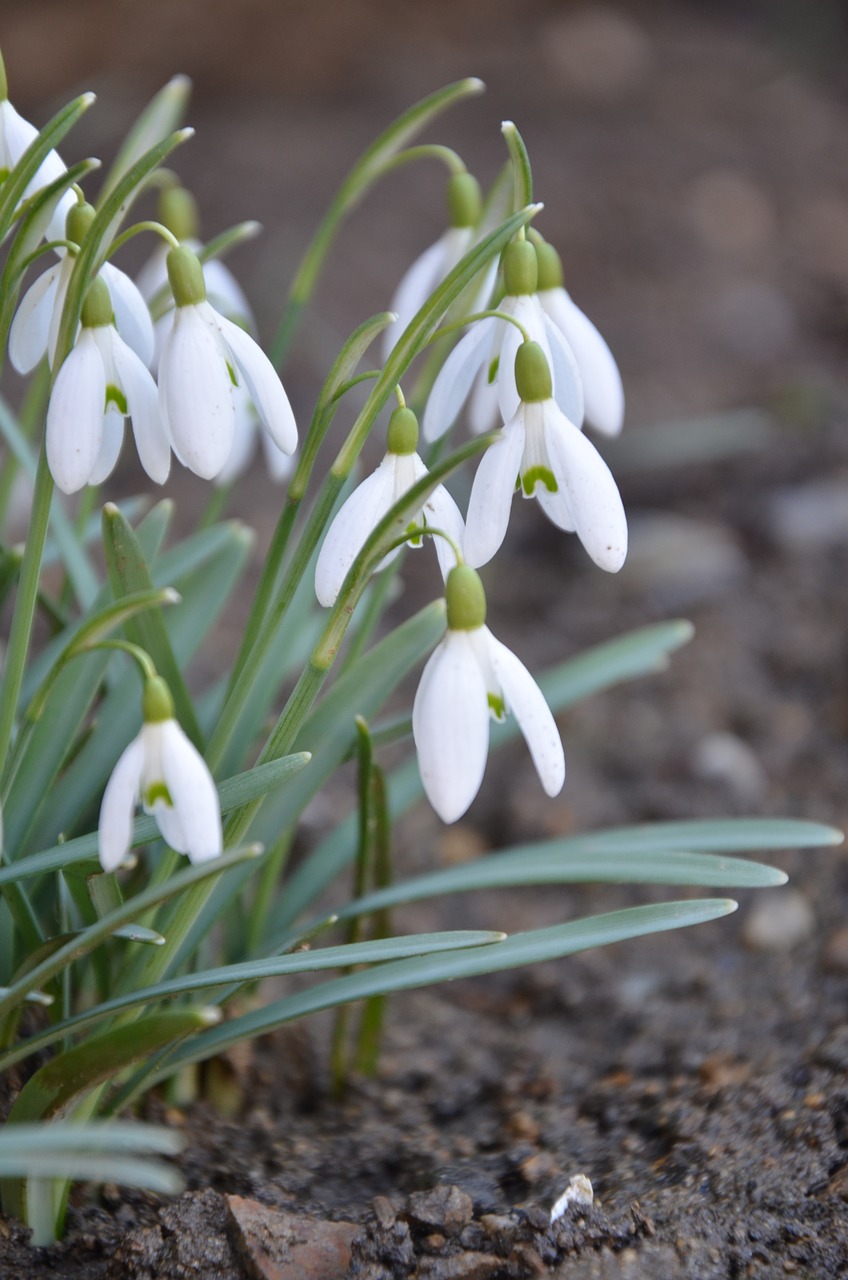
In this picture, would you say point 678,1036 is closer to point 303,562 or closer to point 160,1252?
point 160,1252

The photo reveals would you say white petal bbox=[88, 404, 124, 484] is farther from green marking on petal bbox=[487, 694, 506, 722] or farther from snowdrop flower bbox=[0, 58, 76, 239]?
green marking on petal bbox=[487, 694, 506, 722]

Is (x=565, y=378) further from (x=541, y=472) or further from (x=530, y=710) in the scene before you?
(x=530, y=710)

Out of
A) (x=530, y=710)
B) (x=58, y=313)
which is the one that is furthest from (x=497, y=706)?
(x=58, y=313)

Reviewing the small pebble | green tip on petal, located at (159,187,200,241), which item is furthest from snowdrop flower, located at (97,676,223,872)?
the small pebble

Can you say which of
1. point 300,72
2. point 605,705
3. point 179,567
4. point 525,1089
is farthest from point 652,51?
point 525,1089

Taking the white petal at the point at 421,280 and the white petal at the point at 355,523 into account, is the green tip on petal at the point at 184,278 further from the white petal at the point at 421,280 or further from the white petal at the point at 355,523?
the white petal at the point at 421,280

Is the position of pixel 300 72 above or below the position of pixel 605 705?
above
